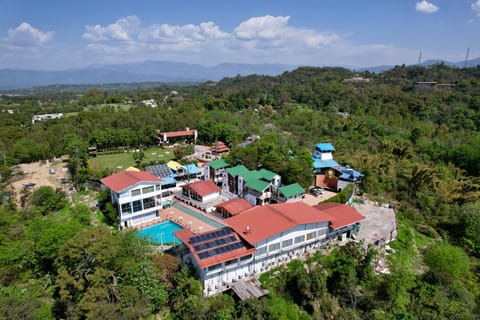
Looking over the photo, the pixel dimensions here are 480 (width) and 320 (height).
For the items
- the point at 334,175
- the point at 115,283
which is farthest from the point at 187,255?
the point at 334,175

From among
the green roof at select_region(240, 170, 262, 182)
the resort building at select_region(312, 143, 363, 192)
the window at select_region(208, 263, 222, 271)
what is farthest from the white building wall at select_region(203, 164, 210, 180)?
the window at select_region(208, 263, 222, 271)

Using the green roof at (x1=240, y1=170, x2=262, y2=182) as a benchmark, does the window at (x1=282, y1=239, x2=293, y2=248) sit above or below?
below

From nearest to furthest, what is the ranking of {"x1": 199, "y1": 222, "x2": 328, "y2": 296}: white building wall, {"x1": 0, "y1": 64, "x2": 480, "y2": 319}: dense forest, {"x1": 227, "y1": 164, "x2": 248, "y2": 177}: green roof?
{"x1": 0, "y1": 64, "x2": 480, "y2": 319}: dense forest
{"x1": 199, "y1": 222, "x2": 328, "y2": 296}: white building wall
{"x1": 227, "y1": 164, "x2": 248, "y2": 177}: green roof

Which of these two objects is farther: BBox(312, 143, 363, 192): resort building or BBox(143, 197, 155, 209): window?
BBox(312, 143, 363, 192): resort building

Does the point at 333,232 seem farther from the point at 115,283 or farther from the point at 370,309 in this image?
the point at 115,283

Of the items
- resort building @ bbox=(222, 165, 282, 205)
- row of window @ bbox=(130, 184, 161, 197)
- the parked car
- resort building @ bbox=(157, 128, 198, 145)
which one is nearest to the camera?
row of window @ bbox=(130, 184, 161, 197)

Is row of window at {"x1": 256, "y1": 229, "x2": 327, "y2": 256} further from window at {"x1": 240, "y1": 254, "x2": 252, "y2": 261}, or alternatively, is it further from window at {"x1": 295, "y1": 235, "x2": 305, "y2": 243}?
window at {"x1": 240, "y1": 254, "x2": 252, "y2": 261}

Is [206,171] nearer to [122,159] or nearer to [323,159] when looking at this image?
[323,159]

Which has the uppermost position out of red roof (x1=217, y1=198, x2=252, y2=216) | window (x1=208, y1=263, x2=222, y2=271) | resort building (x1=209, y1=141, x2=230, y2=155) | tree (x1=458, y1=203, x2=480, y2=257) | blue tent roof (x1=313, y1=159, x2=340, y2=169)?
blue tent roof (x1=313, y1=159, x2=340, y2=169)
